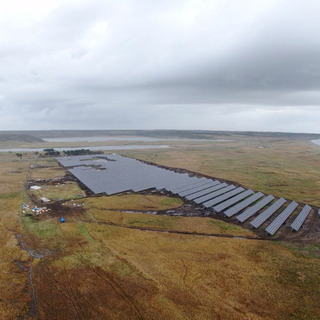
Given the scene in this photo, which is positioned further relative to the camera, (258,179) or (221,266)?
(258,179)

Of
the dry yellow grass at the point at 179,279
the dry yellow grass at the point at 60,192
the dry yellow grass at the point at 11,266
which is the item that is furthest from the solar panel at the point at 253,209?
the dry yellow grass at the point at 60,192

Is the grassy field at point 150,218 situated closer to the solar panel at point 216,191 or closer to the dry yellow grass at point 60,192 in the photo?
the solar panel at point 216,191

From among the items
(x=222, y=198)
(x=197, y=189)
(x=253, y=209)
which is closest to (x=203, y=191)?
(x=197, y=189)

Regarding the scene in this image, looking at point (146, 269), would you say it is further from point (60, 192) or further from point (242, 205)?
point (60, 192)

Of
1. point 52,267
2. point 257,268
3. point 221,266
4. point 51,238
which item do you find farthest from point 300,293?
point 51,238

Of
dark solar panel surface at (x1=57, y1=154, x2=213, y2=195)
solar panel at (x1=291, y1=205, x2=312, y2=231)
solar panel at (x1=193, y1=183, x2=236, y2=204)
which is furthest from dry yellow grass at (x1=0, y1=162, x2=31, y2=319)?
solar panel at (x1=291, y1=205, x2=312, y2=231)

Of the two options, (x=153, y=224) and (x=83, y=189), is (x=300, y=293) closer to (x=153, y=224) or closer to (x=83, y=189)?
(x=153, y=224)
